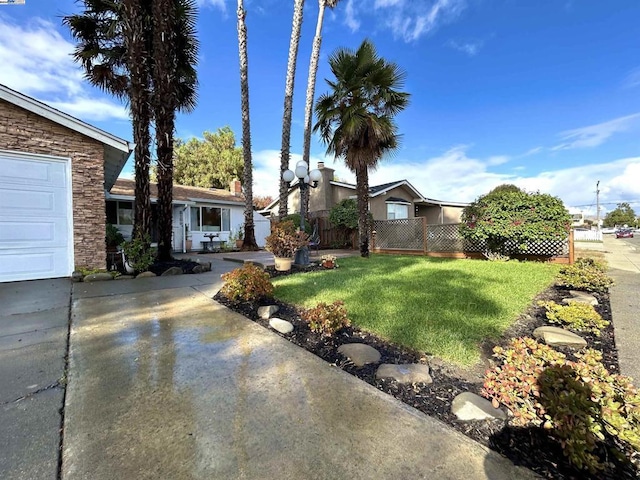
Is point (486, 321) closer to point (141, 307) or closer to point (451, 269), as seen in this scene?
point (451, 269)

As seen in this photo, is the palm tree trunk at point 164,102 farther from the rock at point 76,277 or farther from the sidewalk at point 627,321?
the sidewalk at point 627,321

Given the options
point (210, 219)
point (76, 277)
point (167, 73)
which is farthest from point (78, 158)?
point (210, 219)

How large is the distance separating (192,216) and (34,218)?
891 cm

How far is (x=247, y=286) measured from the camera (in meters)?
4.77

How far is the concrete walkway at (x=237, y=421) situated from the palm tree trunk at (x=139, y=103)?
17.6ft

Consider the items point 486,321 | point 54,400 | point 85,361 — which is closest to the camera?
point 54,400

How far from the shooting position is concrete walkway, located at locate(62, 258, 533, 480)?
1.55 meters

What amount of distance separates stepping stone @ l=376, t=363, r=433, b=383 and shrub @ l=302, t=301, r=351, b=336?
2.78 feet

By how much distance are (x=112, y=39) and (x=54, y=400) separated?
11.2 metres

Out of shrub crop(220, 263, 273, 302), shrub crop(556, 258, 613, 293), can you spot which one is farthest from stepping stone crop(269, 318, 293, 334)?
shrub crop(556, 258, 613, 293)

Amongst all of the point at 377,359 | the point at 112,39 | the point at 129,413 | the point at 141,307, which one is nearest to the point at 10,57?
the point at 112,39

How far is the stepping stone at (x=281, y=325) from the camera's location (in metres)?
3.66

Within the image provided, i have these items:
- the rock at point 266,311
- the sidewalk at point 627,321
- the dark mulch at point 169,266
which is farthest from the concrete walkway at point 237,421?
the dark mulch at point 169,266

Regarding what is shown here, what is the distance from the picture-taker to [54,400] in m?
2.17
